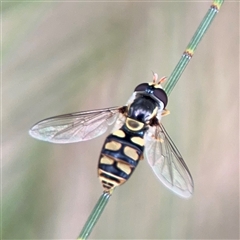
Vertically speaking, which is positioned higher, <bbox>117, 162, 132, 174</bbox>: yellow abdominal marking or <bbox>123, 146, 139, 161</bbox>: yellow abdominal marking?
<bbox>123, 146, 139, 161</bbox>: yellow abdominal marking

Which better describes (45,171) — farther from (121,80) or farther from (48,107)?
(121,80)

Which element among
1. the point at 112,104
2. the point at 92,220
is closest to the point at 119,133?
the point at 92,220

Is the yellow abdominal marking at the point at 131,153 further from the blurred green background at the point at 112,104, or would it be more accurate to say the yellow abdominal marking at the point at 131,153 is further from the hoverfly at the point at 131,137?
the blurred green background at the point at 112,104

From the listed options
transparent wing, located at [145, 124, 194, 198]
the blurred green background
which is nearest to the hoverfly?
transparent wing, located at [145, 124, 194, 198]

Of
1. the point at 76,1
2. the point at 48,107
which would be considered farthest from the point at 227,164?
the point at 76,1

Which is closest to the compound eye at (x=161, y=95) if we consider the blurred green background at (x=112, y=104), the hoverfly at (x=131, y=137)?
the hoverfly at (x=131, y=137)

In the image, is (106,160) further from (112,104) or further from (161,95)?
(112,104)

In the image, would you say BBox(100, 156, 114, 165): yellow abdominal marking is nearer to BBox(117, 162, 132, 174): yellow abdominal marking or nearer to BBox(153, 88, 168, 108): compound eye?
BBox(117, 162, 132, 174): yellow abdominal marking
